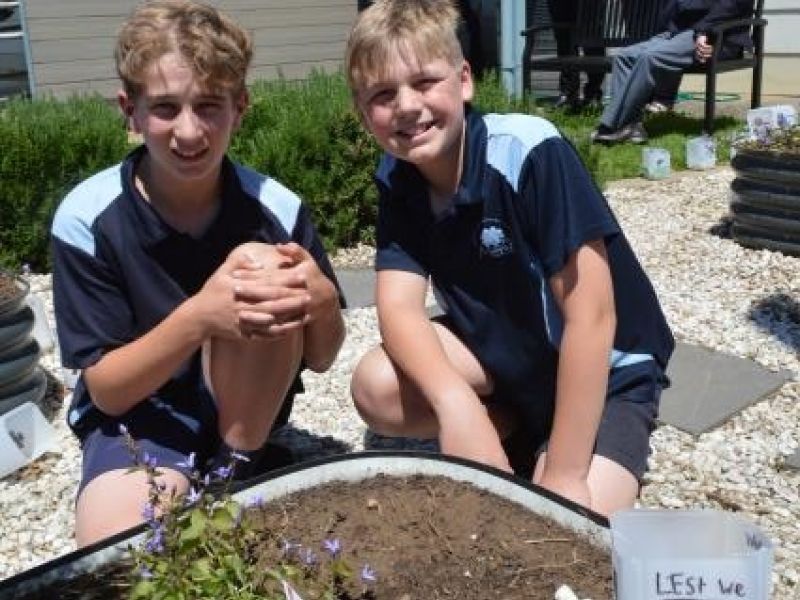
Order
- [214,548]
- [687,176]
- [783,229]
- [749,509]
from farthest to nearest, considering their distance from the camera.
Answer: [687,176]
[783,229]
[749,509]
[214,548]

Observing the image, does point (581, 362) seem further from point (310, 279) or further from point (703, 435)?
point (703, 435)

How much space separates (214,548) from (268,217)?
1028mm

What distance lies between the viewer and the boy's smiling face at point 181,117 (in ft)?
6.95

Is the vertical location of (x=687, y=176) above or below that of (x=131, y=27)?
below

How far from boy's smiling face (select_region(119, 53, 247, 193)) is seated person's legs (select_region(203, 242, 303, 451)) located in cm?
22

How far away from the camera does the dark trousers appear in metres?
8.60

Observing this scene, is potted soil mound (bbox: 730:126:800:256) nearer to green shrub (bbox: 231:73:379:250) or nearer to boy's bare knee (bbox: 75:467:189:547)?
green shrub (bbox: 231:73:379:250)

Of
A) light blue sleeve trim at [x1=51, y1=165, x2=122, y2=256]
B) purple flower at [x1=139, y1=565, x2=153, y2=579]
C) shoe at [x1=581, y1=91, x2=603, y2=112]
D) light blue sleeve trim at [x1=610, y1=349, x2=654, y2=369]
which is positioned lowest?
shoe at [x1=581, y1=91, x2=603, y2=112]

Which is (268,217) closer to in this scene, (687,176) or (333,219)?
(333,219)

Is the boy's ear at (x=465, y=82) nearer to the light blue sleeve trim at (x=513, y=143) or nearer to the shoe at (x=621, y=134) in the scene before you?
the light blue sleeve trim at (x=513, y=143)

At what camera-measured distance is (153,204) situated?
7.46 feet

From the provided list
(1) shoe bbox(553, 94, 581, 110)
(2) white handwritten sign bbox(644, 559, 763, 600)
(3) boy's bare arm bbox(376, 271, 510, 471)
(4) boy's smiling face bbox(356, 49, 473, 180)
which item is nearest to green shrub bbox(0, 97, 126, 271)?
(3) boy's bare arm bbox(376, 271, 510, 471)

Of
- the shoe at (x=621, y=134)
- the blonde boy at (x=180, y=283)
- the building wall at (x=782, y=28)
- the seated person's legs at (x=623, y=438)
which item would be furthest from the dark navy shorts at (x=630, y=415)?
the building wall at (x=782, y=28)

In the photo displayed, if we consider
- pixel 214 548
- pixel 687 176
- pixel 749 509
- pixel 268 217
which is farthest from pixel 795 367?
pixel 687 176
